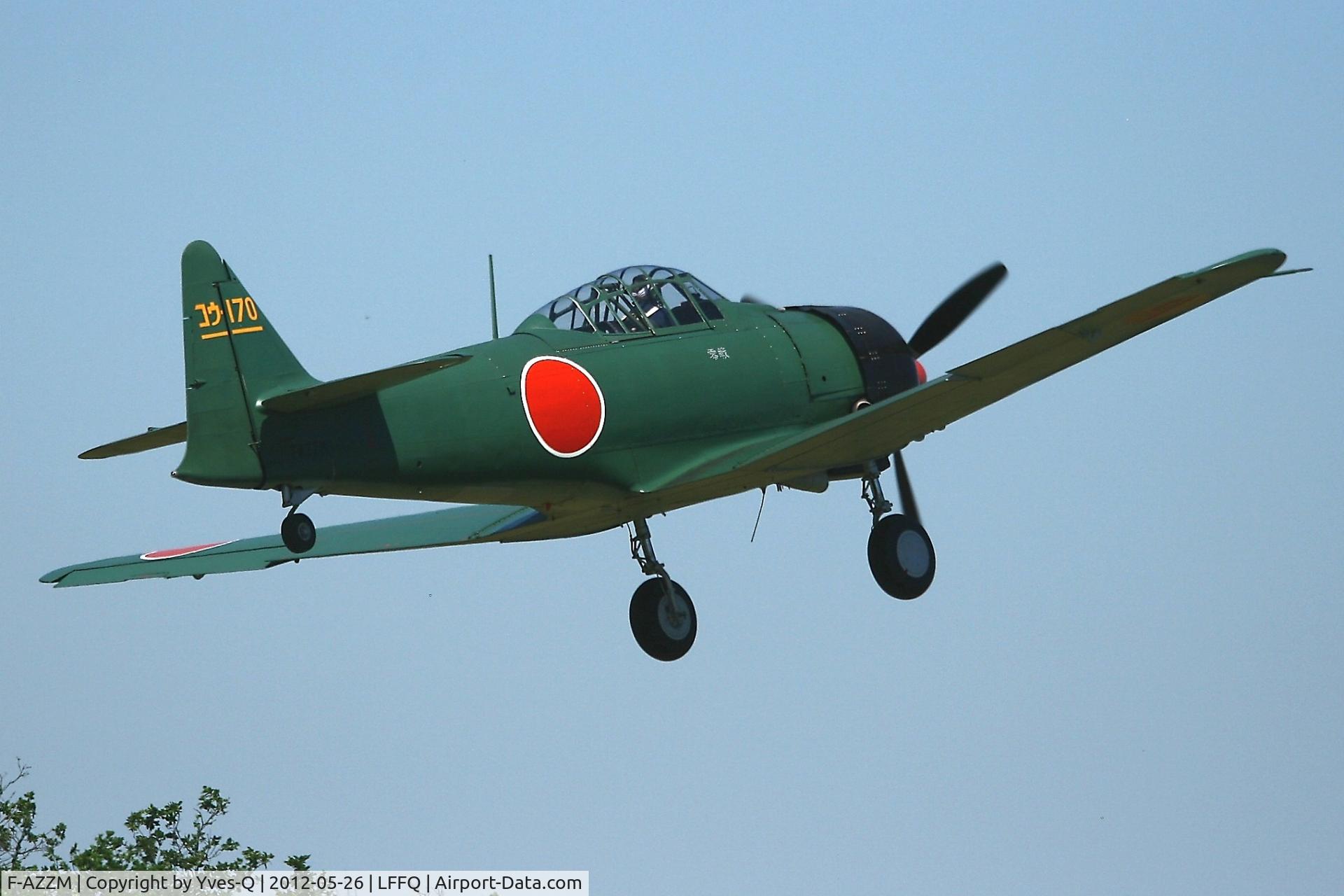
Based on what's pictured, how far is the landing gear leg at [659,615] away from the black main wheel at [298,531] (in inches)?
184

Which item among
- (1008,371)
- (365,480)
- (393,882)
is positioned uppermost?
(1008,371)

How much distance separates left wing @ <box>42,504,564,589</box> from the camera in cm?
1848

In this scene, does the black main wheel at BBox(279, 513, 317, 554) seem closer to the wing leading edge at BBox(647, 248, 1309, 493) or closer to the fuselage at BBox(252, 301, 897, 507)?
the fuselage at BBox(252, 301, 897, 507)

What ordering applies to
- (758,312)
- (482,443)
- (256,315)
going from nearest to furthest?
(256,315) < (482,443) < (758,312)

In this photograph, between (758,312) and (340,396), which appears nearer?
(340,396)

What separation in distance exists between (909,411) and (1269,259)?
3.50 m

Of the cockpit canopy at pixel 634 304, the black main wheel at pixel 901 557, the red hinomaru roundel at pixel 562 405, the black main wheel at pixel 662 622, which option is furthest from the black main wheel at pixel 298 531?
the black main wheel at pixel 901 557

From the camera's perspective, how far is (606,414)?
16.3 m

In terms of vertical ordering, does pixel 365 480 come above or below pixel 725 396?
below

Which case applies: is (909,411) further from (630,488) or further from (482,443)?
(482,443)

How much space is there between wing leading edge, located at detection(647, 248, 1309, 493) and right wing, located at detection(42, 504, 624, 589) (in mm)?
1813

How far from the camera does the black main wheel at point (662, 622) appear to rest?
18.1 meters

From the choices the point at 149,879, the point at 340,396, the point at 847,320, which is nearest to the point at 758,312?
the point at 847,320

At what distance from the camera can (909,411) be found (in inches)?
655
